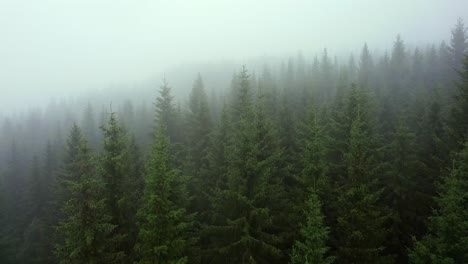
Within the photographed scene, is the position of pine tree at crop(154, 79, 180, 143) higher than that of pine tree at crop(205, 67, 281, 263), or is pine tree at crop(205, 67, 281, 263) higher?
pine tree at crop(154, 79, 180, 143)

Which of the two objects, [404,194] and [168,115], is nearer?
[404,194]

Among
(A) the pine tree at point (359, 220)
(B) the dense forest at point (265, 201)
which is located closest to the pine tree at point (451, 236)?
(B) the dense forest at point (265, 201)

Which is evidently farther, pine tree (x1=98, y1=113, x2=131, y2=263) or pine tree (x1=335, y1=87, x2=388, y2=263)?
pine tree (x1=98, y1=113, x2=131, y2=263)

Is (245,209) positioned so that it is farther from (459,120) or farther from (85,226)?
(459,120)

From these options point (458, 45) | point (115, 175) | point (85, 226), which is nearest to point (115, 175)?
point (115, 175)

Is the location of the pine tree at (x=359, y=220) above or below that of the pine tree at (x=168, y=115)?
below

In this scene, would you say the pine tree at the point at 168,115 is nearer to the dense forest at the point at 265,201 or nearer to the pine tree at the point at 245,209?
the dense forest at the point at 265,201

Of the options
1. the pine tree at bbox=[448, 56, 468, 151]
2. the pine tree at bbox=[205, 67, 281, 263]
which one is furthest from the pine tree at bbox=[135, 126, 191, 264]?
the pine tree at bbox=[448, 56, 468, 151]

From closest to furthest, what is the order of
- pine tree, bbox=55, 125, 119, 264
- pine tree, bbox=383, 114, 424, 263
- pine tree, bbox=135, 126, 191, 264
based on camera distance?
1. pine tree, bbox=135, 126, 191, 264
2. pine tree, bbox=55, 125, 119, 264
3. pine tree, bbox=383, 114, 424, 263

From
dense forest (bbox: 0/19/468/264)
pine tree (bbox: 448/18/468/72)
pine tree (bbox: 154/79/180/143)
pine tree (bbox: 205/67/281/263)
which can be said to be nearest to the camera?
dense forest (bbox: 0/19/468/264)

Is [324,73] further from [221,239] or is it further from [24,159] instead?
[24,159]

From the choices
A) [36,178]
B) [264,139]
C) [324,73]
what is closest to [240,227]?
[264,139]

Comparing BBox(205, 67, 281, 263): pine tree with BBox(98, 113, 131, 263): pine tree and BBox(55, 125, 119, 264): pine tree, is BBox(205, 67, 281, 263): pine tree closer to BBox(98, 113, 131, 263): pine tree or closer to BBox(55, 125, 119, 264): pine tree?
BBox(98, 113, 131, 263): pine tree

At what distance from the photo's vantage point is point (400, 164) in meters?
21.7
